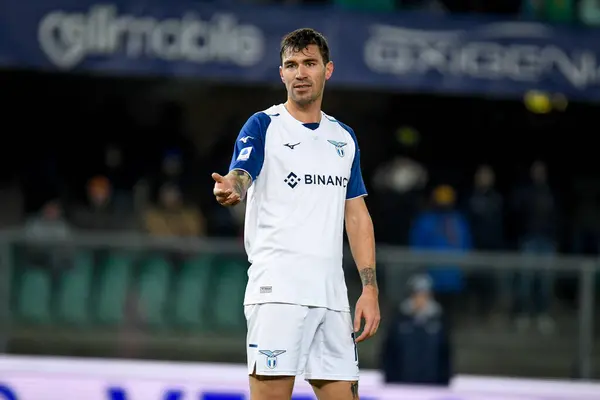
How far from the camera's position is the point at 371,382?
785 centimetres

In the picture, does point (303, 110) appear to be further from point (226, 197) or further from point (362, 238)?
point (226, 197)

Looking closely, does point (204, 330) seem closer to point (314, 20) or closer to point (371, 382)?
point (371, 382)

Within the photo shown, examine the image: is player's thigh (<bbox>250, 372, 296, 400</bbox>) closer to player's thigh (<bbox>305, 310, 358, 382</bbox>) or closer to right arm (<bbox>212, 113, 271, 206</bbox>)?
player's thigh (<bbox>305, 310, 358, 382</bbox>)

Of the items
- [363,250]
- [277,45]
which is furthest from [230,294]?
[363,250]

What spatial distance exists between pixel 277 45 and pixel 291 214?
8480 millimetres

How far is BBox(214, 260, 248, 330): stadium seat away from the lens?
1038 cm

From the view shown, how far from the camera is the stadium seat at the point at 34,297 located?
10164 millimetres

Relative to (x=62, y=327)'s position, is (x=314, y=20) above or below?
above

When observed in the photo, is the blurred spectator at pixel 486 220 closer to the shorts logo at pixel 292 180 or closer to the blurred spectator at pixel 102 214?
Result: the blurred spectator at pixel 102 214

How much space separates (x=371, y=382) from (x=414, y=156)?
9.60 meters

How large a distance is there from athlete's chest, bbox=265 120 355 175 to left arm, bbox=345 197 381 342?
0.63 feet

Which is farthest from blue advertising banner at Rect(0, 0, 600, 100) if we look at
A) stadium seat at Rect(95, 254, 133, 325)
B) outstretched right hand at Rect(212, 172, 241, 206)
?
outstretched right hand at Rect(212, 172, 241, 206)

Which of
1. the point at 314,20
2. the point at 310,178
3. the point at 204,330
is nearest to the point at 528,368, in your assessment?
the point at 204,330

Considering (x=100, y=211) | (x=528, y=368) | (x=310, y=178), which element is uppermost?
(x=310, y=178)
